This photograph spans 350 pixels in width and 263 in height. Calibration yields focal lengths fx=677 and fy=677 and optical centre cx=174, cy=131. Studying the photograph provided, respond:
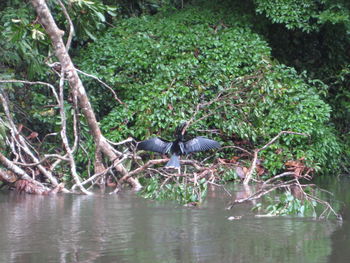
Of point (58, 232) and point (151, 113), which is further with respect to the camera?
point (151, 113)

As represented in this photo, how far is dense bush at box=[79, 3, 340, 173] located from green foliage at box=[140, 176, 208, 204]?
7.63 ft

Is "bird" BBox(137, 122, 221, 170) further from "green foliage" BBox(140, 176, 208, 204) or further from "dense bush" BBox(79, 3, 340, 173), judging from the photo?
"dense bush" BBox(79, 3, 340, 173)

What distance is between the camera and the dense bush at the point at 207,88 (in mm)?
10000

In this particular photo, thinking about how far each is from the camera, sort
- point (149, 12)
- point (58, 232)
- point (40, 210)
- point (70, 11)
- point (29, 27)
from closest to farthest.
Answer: point (58, 232), point (40, 210), point (29, 27), point (70, 11), point (149, 12)

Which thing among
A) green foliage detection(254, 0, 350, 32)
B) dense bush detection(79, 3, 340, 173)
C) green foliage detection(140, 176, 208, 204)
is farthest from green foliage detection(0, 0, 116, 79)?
green foliage detection(254, 0, 350, 32)

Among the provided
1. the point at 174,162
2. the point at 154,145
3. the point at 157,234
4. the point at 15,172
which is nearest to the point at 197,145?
the point at 174,162

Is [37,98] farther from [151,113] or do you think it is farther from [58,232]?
[58,232]

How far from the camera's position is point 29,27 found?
7.98 metres

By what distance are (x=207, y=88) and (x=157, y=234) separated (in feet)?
16.7

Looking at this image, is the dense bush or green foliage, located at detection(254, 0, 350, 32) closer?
the dense bush

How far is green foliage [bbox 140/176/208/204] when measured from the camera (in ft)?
23.5

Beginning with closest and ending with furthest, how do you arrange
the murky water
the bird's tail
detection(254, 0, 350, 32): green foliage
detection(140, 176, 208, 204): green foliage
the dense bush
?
the murky water → detection(140, 176, 208, 204): green foliage → the bird's tail → the dense bush → detection(254, 0, 350, 32): green foliage

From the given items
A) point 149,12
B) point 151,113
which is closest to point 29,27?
point 151,113

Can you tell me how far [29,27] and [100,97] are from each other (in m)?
2.91
